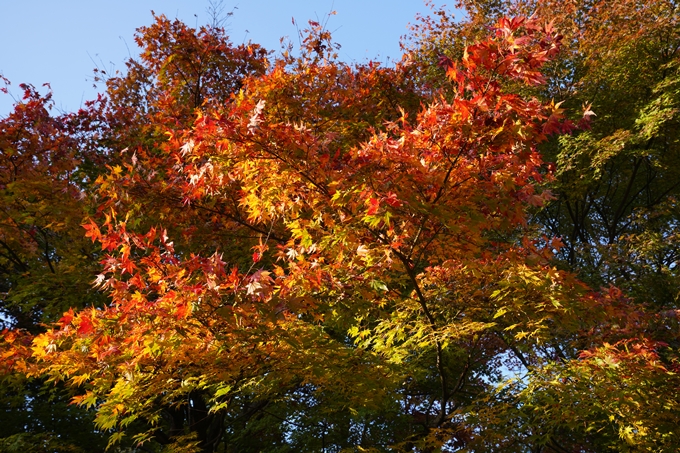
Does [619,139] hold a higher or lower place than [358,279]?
higher

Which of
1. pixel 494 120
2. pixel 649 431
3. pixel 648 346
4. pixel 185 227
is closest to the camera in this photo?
pixel 494 120

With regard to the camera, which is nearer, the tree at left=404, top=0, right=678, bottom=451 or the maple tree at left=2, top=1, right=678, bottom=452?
the maple tree at left=2, top=1, right=678, bottom=452

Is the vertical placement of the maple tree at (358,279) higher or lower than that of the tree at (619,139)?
lower

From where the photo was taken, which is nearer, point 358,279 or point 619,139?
point 358,279

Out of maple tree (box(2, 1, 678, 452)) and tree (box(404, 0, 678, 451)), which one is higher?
tree (box(404, 0, 678, 451))

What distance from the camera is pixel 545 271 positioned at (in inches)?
197

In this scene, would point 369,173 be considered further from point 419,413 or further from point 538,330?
point 419,413

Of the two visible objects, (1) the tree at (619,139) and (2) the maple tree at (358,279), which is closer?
(2) the maple tree at (358,279)

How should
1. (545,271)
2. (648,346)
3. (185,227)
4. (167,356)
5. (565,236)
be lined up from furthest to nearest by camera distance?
1. (565,236)
2. (185,227)
3. (648,346)
4. (545,271)
5. (167,356)

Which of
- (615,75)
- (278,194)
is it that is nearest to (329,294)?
(278,194)

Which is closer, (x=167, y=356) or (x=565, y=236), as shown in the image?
(x=167, y=356)

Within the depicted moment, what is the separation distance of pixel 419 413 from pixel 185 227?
6357 millimetres

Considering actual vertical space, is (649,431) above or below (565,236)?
below

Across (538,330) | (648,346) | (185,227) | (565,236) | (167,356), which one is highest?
(565,236)
